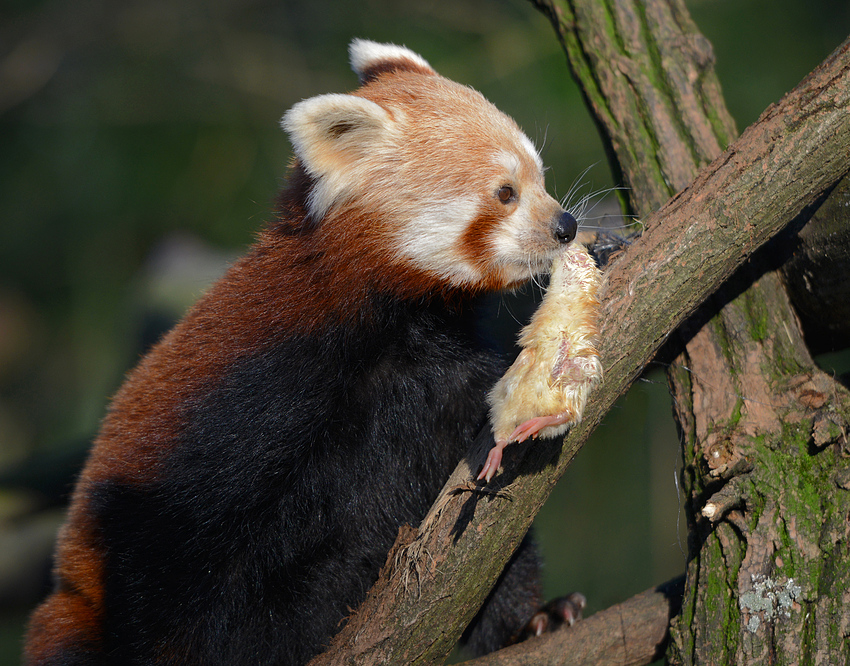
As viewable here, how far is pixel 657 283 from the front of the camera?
142cm

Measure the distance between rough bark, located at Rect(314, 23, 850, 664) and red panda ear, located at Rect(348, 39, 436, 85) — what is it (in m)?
1.07

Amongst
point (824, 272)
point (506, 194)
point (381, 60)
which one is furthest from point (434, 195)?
point (824, 272)

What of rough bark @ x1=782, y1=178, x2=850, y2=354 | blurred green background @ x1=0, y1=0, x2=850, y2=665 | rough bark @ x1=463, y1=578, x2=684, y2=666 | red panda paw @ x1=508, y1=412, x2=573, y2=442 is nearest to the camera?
red panda paw @ x1=508, y1=412, x2=573, y2=442

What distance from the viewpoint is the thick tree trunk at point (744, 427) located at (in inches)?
59.2

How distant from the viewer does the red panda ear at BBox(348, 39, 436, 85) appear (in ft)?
7.25

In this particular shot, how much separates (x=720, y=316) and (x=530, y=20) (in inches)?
172

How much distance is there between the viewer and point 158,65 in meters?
6.60

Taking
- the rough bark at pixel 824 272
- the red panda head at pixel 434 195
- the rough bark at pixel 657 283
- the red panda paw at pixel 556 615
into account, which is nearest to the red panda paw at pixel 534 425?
the rough bark at pixel 657 283

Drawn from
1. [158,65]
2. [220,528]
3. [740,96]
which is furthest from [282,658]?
[158,65]

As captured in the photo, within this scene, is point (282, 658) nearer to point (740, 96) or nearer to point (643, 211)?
point (643, 211)

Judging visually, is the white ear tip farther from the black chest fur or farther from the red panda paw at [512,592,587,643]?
the red panda paw at [512,592,587,643]

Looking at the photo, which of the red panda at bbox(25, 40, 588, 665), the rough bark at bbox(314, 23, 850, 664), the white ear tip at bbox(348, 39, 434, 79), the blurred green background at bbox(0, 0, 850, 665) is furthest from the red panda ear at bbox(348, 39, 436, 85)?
the blurred green background at bbox(0, 0, 850, 665)

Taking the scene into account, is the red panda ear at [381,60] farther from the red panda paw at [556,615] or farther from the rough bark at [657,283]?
the red panda paw at [556,615]

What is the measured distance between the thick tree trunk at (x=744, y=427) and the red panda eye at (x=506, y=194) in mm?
496
